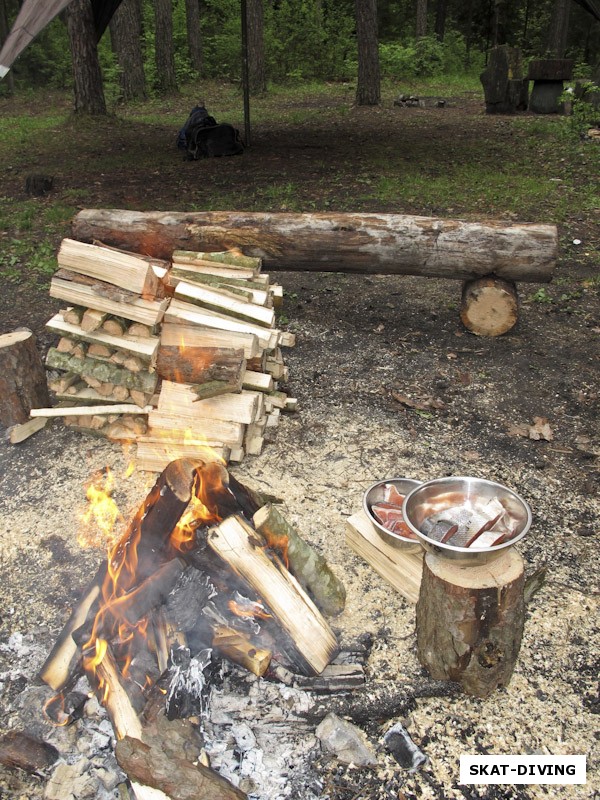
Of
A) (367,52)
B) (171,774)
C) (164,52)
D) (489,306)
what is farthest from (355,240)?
(164,52)

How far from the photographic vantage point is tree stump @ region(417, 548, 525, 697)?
289 centimetres

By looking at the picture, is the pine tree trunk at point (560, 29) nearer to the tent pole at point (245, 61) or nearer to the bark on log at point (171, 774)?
the tent pole at point (245, 61)

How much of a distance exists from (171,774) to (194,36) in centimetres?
2420

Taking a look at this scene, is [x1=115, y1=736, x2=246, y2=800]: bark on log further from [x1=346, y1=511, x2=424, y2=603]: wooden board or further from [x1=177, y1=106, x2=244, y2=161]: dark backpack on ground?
[x1=177, y1=106, x2=244, y2=161]: dark backpack on ground

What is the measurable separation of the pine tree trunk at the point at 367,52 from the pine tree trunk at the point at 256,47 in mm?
3489

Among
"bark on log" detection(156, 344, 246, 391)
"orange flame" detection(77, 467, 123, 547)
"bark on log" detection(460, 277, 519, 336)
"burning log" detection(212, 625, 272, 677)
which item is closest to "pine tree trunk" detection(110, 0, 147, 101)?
"bark on log" detection(460, 277, 519, 336)

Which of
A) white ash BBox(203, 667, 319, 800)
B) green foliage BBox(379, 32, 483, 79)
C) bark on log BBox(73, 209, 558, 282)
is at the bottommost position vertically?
white ash BBox(203, 667, 319, 800)

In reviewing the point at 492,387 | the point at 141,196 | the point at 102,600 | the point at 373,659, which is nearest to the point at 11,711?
the point at 102,600

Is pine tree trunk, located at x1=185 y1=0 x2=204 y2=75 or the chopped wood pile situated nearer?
the chopped wood pile

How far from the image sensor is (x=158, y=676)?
3025mm

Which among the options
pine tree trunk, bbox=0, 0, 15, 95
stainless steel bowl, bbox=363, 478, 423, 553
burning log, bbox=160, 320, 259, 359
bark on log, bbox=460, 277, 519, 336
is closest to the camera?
stainless steel bowl, bbox=363, 478, 423, 553

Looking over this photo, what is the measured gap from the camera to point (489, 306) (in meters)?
6.35

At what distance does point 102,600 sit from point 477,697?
191 cm

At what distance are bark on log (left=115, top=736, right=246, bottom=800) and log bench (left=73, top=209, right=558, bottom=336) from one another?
14.1ft
